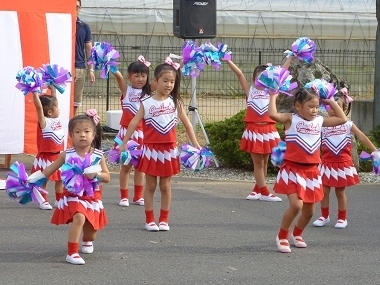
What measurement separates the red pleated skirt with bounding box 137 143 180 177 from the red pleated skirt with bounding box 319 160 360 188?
143cm

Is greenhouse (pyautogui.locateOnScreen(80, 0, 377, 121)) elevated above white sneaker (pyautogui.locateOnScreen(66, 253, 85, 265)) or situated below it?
above

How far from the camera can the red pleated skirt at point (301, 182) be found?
7285 mm

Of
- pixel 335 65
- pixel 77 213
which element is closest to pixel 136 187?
pixel 77 213

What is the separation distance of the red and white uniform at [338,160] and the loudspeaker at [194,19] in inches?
172

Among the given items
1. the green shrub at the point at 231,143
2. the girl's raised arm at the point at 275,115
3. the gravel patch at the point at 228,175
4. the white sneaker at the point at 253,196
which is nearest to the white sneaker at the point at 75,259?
the girl's raised arm at the point at 275,115

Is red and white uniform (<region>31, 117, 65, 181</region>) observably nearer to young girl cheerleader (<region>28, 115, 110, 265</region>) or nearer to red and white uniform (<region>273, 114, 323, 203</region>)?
young girl cheerleader (<region>28, 115, 110, 265</region>)

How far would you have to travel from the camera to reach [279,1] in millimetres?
29250

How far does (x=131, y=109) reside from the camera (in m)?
9.41

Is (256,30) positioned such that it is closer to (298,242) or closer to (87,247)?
(298,242)

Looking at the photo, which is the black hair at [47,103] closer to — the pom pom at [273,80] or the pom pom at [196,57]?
the pom pom at [196,57]

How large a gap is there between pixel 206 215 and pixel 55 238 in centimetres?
184

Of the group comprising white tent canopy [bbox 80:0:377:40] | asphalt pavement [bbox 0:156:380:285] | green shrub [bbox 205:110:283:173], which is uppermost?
white tent canopy [bbox 80:0:377:40]

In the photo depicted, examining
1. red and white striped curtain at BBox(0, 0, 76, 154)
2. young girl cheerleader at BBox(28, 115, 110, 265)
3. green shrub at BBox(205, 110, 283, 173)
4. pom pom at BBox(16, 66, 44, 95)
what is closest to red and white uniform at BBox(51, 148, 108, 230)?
young girl cheerleader at BBox(28, 115, 110, 265)

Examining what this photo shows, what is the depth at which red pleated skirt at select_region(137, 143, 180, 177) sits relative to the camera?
805cm
